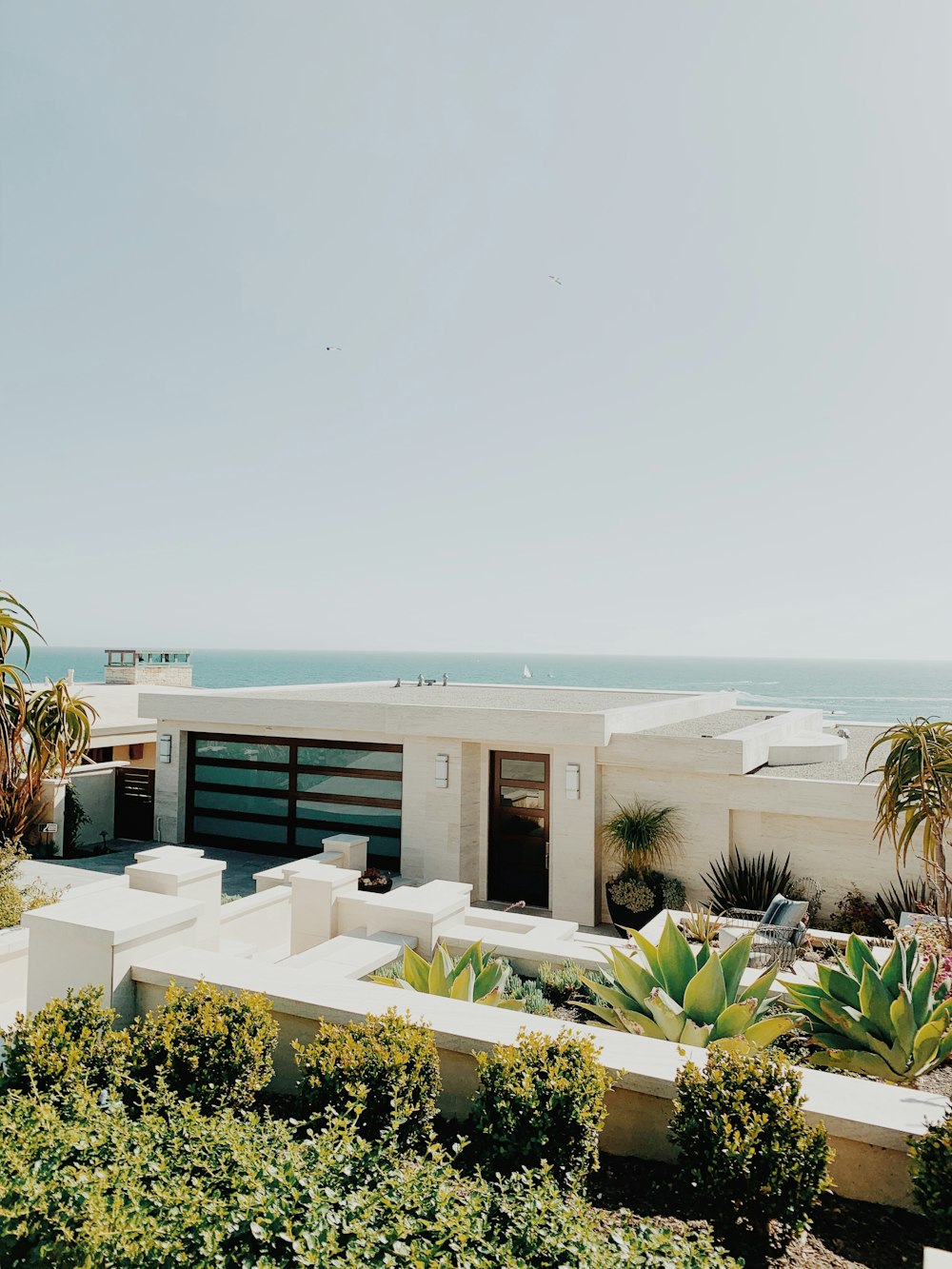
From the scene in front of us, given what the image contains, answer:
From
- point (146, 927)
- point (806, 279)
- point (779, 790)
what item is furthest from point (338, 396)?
point (146, 927)

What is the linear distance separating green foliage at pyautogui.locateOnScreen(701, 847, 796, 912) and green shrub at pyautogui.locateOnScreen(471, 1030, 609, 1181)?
823cm

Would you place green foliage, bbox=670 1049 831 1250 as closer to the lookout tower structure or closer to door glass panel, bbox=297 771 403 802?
door glass panel, bbox=297 771 403 802

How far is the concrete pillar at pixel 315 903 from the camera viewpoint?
25.6 ft

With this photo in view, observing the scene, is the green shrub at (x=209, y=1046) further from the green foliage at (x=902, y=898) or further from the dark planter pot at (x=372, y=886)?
the green foliage at (x=902, y=898)

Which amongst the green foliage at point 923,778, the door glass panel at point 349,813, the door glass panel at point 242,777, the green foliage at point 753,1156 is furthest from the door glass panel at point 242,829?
the green foliage at point 753,1156

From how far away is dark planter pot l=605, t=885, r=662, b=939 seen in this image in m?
11.1

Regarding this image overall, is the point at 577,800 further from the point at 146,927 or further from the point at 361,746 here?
the point at 146,927

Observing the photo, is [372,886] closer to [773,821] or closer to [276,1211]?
[773,821]

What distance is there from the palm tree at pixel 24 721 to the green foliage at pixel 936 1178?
22.1 feet

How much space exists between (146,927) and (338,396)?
76.0 ft

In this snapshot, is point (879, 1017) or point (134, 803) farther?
point (134, 803)

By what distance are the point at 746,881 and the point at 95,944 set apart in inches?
360

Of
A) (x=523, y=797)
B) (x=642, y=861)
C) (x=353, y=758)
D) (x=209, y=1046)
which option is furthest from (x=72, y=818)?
(x=209, y=1046)

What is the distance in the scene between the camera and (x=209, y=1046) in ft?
12.6
